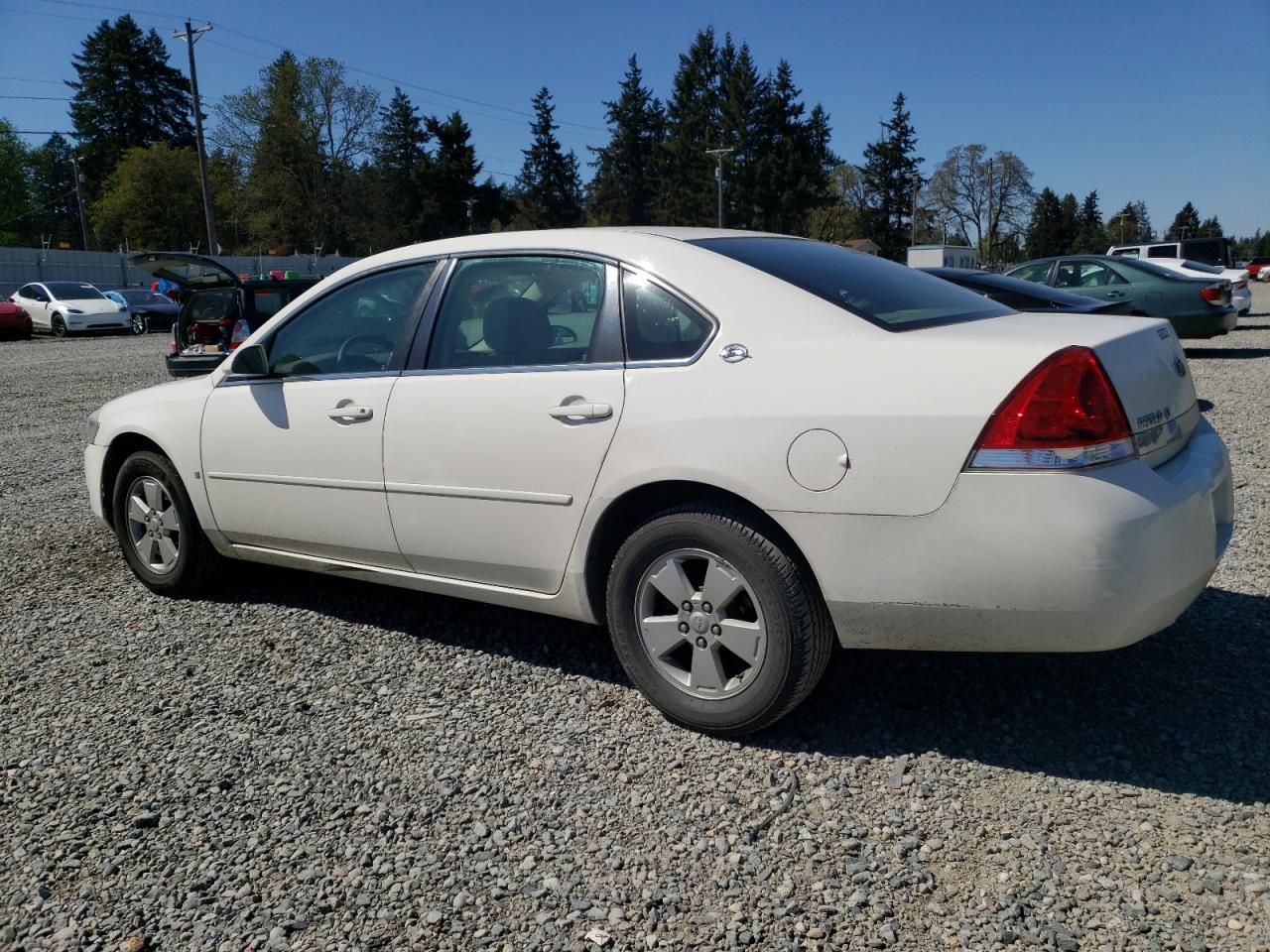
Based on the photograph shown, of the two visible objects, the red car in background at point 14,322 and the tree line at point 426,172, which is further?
the tree line at point 426,172

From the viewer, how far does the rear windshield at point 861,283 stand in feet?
10.3

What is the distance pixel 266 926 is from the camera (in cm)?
234

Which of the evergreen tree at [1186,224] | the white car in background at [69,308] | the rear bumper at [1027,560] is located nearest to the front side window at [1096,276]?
the rear bumper at [1027,560]

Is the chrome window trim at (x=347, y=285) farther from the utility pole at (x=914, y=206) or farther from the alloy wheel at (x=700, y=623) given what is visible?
the utility pole at (x=914, y=206)

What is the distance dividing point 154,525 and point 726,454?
10.2 ft

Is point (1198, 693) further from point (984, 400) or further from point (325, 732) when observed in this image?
point (325, 732)

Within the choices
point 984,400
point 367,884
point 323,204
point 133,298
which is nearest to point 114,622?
point 367,884

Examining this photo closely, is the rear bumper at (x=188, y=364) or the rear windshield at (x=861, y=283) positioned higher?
Answer: the rear windshield at (x=861, y=283)

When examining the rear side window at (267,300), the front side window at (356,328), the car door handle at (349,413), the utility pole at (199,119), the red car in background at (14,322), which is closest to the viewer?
the car door handle at (349,413)

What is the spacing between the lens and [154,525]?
4680mm

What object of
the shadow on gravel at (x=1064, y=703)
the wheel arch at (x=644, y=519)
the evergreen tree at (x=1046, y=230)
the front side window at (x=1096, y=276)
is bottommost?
the shadow on gravel at (x=1064, y=703)

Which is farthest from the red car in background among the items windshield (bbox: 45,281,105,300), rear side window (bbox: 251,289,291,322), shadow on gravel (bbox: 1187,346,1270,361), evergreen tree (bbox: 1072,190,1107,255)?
evergreen tree (bbox: 1072,190,1107,255)

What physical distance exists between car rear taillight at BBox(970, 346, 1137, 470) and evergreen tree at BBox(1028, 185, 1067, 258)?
10558cm

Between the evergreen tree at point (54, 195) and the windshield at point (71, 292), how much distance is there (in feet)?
211
